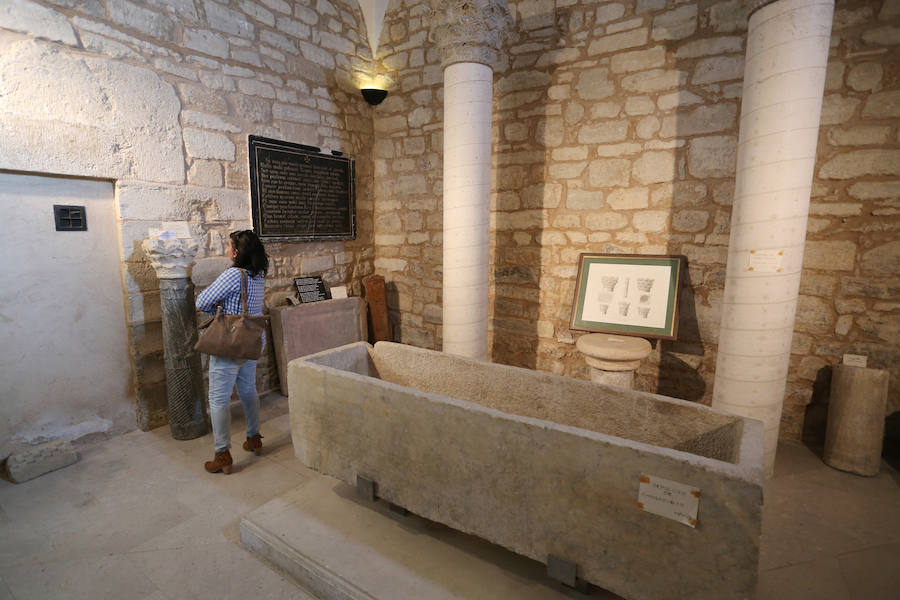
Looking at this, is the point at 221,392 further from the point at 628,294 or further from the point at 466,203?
the point at 628,294

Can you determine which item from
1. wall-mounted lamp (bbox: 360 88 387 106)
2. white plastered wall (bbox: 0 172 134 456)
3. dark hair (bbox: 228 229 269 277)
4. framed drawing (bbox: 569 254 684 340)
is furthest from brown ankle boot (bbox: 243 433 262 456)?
wall-mounted lamp (bbox: 360 88 387 106)

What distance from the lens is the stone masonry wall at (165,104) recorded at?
2627 mm

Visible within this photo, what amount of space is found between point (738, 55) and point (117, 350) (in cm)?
→ 475

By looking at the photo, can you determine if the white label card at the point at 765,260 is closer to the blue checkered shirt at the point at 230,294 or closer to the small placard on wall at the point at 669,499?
the small placard on wall at the point at 669,499

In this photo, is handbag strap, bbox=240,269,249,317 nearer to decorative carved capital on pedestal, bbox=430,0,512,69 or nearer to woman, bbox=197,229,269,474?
woman, bbox=197,229,269,474

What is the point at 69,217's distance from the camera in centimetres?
284

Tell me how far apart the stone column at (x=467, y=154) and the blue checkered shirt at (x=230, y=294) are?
152cm

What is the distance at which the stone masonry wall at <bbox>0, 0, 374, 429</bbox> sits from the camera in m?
2.63

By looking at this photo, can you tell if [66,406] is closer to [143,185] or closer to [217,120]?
[143,185]

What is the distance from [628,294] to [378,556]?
2524mm

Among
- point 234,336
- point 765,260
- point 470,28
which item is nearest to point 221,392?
point 234,336

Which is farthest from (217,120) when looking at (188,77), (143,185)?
(143,185)

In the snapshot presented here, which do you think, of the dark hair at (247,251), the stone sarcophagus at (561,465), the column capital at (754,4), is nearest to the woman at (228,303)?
the dark hair at (247,251)

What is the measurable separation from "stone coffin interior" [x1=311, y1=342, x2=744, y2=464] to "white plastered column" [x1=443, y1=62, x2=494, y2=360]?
106 centimetres
